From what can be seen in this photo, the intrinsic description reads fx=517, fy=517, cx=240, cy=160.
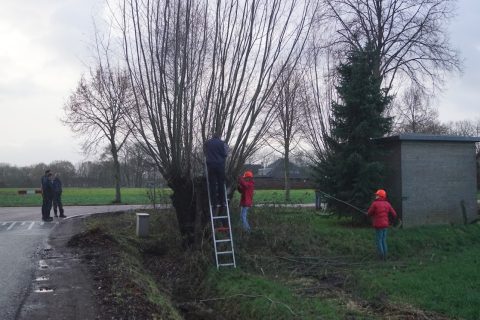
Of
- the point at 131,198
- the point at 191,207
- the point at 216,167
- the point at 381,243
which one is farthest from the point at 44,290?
the point at 131,198

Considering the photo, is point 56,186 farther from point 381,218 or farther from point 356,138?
point 381,218

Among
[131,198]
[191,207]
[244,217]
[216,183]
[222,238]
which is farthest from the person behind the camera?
[131,198]

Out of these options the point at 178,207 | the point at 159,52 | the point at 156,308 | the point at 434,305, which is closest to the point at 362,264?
the point at 434,305

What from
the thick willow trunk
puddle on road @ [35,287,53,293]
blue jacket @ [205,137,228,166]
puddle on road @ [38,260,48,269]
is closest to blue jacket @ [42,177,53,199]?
the thick willow trunk

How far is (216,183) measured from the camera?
1226 cm

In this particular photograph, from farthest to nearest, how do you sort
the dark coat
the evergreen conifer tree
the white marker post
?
the dark coat, the evergreen conifer tree, the white marker post

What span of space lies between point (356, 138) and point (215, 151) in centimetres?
738

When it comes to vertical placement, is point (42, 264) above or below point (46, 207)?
below

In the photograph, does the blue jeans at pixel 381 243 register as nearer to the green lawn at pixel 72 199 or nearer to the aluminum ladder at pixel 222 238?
the aluminum ladder at pixel 222 238

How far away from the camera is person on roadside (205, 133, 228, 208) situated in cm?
1182

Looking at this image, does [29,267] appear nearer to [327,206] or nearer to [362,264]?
[362,264]

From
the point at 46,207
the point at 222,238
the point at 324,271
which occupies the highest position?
the point at 46,207

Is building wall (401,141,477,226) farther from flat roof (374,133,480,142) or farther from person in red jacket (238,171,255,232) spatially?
person in red jacket (238,171,255,232)

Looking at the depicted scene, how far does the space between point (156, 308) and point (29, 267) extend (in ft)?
12.4
